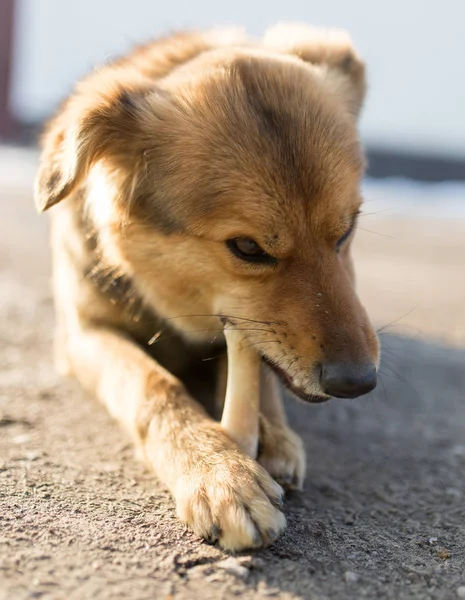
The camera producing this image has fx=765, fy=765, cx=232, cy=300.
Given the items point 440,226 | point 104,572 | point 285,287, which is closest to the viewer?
point 104,572

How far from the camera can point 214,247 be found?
2.40 m

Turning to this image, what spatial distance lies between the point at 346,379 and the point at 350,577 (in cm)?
51

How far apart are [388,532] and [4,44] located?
12055mm

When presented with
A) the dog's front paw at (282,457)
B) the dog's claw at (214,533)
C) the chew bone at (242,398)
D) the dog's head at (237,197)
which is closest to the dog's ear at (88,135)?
the dog's head at (237,197)

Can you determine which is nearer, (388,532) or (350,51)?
(388,532)

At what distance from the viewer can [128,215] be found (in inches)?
103

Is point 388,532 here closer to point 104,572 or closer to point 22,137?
point 104,572

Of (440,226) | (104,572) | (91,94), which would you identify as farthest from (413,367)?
(440,226)

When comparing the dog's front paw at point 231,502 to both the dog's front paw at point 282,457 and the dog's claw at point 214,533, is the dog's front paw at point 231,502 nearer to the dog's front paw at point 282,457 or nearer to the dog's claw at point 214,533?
the dog's claw at point 214,533

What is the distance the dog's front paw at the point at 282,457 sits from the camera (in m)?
2.28

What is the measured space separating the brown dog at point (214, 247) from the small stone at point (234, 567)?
0.06 metres

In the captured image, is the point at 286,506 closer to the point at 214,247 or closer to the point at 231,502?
the point at 231,502

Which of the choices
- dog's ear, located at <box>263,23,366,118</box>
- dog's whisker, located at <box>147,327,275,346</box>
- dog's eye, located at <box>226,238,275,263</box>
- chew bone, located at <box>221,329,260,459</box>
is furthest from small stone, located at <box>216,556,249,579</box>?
dog's ear, located at <box>263,23,366,118</box>

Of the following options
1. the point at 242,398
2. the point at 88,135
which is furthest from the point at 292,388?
the point at 88,135
